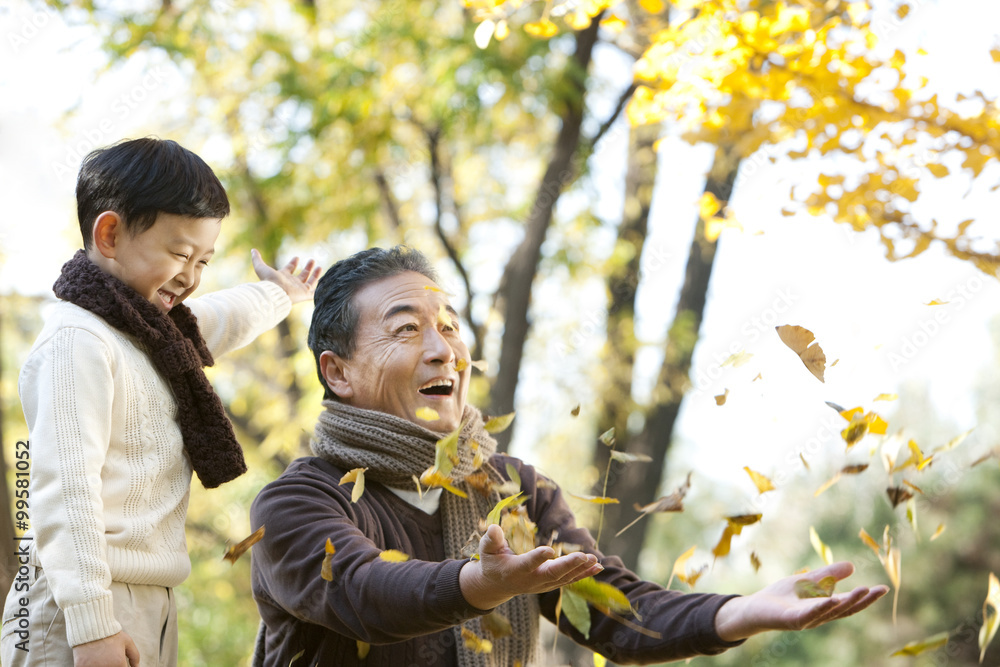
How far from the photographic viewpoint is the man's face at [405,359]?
1.84m

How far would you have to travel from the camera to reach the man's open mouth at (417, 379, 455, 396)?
184cm

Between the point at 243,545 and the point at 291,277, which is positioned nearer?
the point at 243,545

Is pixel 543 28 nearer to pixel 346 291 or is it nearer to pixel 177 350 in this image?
pixel 346 291

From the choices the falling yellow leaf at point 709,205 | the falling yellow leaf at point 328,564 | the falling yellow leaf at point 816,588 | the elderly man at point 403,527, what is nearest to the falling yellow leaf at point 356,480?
the elderly man at point 403,527

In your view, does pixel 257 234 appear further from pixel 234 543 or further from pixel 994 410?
pixel 994 410

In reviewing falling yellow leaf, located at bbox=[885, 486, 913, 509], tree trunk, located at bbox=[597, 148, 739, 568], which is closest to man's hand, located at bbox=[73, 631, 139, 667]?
falling yellow leaf, located at bbox=[885, 486, 913, 509]

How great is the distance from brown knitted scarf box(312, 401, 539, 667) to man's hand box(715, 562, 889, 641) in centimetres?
44

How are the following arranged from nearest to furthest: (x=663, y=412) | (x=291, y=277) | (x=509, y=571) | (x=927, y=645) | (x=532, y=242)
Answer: (x=509, y=571) → (x=927, y=645) → (x=291, y=277) → (x=532, y=242) → (x=663, y=412)

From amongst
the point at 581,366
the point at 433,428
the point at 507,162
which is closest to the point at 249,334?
the point at 433,428

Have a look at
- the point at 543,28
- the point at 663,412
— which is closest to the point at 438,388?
the point at 543,28

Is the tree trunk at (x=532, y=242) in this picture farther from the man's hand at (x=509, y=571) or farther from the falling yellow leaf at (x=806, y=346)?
the man's hand at (x=509, y=571)

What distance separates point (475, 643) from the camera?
1.68 meters

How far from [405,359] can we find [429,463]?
227mm

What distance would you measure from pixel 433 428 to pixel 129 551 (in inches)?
24.3
